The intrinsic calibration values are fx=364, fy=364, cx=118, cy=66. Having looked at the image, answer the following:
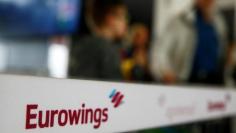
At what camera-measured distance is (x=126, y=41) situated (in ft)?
5.55

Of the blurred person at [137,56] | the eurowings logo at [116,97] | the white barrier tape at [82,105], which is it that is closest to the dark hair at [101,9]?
the blurred person at [137,56]

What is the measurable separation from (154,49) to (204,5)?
547 mm

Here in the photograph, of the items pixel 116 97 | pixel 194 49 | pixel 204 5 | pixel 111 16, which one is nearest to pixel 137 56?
pixel 111 16

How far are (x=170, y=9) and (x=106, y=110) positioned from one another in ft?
4.07

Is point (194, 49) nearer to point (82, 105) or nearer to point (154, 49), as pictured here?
point (154, 49)

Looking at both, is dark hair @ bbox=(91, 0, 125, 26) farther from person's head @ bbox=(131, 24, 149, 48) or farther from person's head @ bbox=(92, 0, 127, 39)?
person's head @ bbox=(131, 24, 149, 48)

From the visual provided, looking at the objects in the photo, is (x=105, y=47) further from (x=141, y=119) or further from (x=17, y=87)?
(x=17, y=87)

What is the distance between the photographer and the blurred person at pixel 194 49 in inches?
73.7

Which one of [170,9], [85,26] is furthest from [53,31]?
[170,9]

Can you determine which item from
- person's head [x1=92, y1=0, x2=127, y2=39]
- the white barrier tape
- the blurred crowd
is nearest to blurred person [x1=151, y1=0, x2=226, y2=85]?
the blurred crowd

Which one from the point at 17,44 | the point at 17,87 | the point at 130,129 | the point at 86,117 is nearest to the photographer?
the point at 17,87

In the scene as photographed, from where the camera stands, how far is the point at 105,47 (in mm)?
1549

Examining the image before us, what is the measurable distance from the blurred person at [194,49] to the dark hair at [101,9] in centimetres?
33

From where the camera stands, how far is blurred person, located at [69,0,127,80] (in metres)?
1.52
